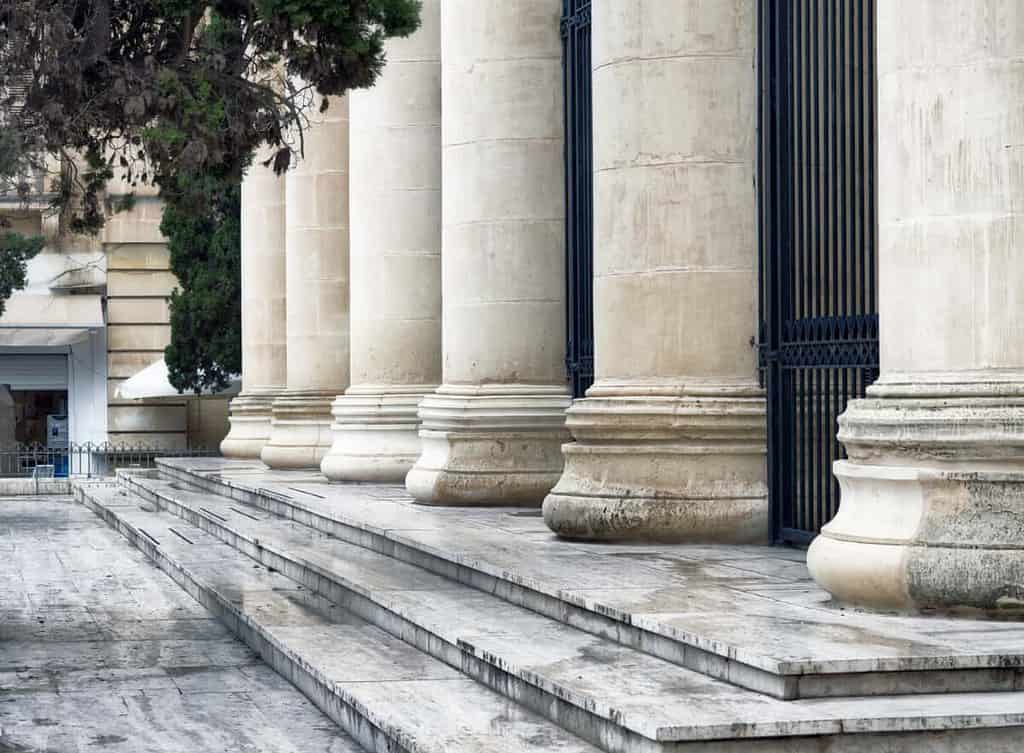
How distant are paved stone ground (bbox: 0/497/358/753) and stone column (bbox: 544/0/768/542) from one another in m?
3.04

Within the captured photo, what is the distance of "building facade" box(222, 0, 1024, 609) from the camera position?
9.23 meters

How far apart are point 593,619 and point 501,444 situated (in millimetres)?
7597

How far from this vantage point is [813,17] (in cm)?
1293

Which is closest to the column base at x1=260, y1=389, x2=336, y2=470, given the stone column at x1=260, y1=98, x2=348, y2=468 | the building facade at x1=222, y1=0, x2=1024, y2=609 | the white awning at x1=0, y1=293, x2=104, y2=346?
the stone column at x1=260, y1=98, x2=348, y2=468

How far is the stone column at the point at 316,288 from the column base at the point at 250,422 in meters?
2.75

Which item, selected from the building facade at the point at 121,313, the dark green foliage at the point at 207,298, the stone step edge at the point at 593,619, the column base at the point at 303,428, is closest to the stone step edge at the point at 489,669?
the stone step edge at the point at 593,619

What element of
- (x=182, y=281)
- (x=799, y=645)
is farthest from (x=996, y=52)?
(x=182, y=281)

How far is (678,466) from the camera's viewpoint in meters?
13.3

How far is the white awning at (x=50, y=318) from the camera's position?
4069 centimetres

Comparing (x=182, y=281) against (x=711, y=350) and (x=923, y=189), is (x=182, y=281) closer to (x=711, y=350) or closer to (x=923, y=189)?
(x=711, y=350)

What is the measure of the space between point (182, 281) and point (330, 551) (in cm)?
2159

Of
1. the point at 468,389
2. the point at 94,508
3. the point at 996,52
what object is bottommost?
the point at 94,508

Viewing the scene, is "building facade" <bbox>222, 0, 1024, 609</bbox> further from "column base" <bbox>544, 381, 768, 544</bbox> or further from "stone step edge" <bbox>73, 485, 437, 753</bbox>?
"stone step edge" <bbox>73, 485, 437, 753</bbox>

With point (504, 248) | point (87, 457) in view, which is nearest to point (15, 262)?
point (87, 457)
